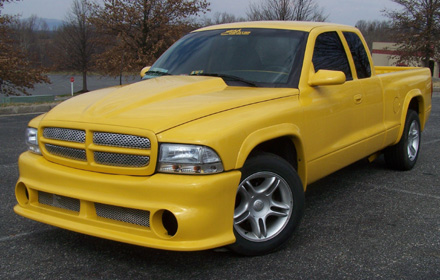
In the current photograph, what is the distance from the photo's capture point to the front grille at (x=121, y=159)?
2974 millimetres

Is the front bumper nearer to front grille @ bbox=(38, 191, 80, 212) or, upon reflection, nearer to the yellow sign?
front grille @ bbox=(38, 191, 80, 212)

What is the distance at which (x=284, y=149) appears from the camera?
3.80 m

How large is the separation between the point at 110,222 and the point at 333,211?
2167mm

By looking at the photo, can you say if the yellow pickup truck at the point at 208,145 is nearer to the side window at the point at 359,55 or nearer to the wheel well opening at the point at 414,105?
the side window at the point at 359,55

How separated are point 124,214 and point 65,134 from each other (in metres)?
0.72

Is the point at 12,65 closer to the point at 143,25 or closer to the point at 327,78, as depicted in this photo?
the point at 143,25

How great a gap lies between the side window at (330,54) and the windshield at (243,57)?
0.21 m

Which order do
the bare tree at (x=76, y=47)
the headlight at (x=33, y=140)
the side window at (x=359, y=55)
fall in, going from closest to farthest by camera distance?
the headlight at (x=33, y=140) < the side window at (x=359, y=55) < the bare tree at (x=76, y=47)

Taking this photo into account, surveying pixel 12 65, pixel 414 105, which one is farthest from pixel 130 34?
A: pixel 414 105

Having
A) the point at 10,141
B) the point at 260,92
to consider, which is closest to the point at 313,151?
the point at 260,92

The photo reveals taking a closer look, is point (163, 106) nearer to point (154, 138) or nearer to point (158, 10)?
point (154, 138)

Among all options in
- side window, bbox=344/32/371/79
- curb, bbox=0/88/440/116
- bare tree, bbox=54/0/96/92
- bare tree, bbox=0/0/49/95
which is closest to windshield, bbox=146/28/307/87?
side window, bbox=344/32/371/79

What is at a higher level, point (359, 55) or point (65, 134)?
point (359, 55)

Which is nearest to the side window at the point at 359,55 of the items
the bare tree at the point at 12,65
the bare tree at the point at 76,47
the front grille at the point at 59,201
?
the front grille at the point at 59,201
